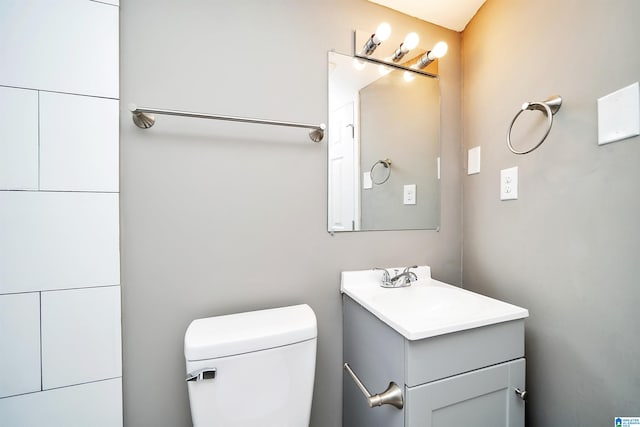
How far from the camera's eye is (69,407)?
74cm

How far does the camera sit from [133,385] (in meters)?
0.82

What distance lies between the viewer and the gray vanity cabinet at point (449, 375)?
25.8 inches

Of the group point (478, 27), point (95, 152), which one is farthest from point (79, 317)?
point (478, 27)

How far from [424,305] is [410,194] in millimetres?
527

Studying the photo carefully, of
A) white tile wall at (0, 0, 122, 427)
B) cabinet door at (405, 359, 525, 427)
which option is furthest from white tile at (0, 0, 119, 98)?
cabinet door at (405, 359, 525, 427)

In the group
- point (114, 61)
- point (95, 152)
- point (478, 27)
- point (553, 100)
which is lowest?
point (95, 152)

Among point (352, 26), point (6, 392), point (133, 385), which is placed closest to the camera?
point (6, 392)

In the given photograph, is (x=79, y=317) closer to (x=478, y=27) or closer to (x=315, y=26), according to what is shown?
(x=315, y=26)

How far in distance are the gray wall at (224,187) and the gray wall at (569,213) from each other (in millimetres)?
543

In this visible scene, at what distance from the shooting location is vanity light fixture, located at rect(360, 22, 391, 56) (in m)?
0.98

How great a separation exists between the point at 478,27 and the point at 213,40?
1.24 meters

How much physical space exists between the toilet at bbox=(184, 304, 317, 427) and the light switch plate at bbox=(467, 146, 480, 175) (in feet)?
3.46

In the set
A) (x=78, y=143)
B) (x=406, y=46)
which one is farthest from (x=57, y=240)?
(x=406, y=46)

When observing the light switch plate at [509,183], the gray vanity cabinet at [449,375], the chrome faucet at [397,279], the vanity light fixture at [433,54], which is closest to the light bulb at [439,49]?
the vanity light fixture at [433,54]
